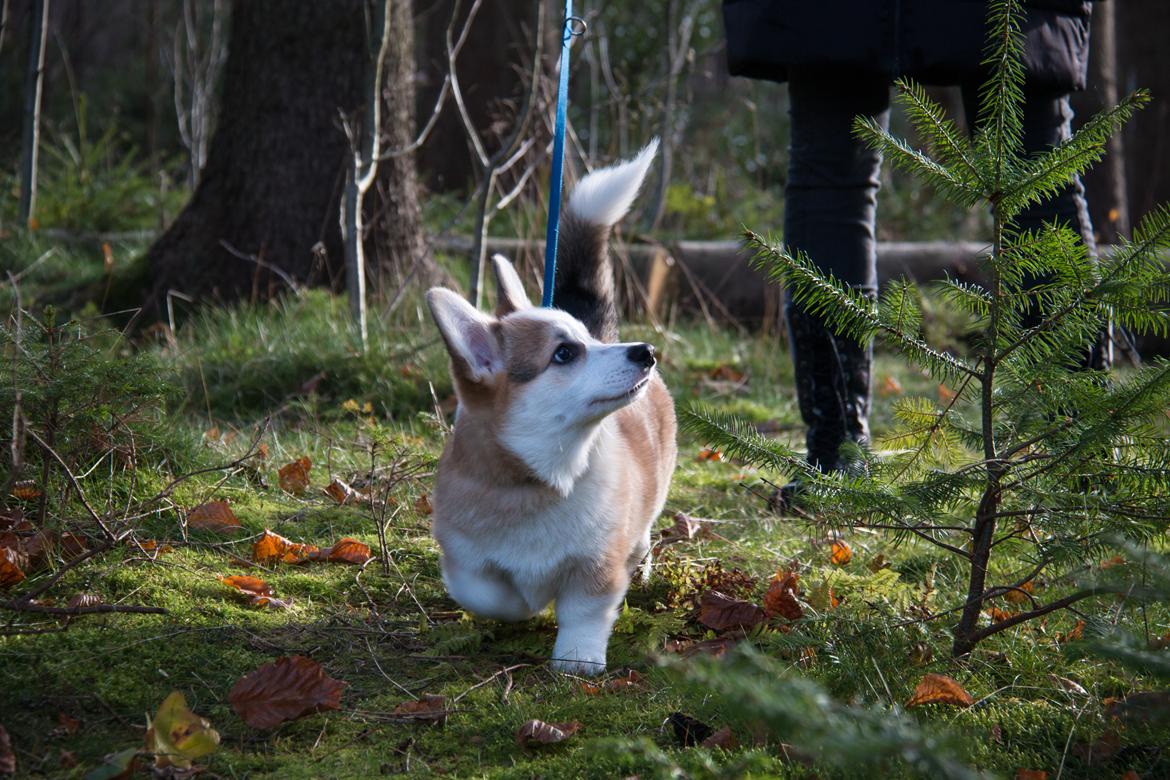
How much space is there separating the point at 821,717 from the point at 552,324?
5.49 ft

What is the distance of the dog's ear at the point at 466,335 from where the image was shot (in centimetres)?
253

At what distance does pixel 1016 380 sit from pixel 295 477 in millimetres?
2194

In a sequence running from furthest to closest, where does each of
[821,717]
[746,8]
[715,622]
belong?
[746,8], [715,622], [821,717]

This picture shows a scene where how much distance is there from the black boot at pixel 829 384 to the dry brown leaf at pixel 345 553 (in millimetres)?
1258

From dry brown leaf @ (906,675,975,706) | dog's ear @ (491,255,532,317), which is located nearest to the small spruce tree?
dry brown leaf @ (906,675,975,706)

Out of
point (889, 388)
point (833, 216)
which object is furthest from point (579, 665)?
point (889, 388)

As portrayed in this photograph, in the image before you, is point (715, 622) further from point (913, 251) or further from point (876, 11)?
point (913, 251)

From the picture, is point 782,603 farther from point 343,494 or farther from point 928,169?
point 343,494

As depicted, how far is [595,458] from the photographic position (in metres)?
2.65

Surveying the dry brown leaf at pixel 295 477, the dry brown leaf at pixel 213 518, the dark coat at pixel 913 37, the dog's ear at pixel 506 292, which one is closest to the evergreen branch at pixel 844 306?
the dog's ear at pixel 506 292

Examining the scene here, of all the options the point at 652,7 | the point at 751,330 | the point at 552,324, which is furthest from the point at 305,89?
the point at 652,7

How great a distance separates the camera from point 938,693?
6.88ft

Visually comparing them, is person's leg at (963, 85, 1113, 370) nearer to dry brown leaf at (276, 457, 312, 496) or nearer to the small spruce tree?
the small spruce tree

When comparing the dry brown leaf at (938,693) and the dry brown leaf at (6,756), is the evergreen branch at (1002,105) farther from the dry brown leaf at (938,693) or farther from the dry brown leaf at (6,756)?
the dry brown leaf at (6,756)
